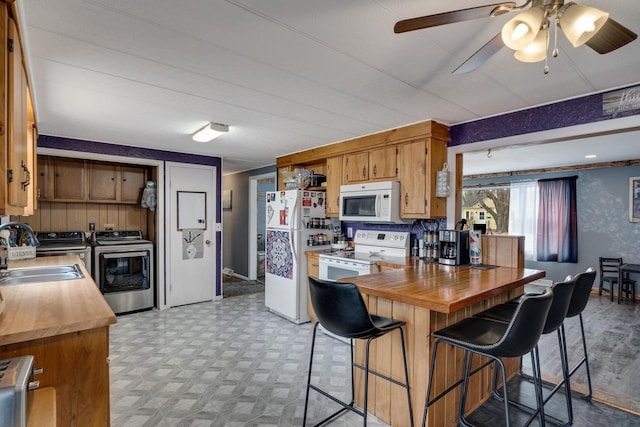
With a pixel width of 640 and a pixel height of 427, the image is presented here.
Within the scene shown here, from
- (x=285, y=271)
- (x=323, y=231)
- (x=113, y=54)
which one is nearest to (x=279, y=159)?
(x=323, y=231)

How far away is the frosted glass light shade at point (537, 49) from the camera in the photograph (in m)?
1.30

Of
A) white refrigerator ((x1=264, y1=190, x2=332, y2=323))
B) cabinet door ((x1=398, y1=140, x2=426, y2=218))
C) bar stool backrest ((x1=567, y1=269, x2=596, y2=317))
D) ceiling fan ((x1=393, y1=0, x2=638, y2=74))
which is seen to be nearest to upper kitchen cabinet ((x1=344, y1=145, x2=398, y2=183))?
cabinet door ((x1=398, y1=140, x2=426, y2=218))

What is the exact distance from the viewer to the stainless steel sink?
2.27m

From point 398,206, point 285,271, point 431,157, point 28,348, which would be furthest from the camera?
point 285,271

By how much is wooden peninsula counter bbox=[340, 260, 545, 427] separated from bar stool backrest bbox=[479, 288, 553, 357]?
24cm

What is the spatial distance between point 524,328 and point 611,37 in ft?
4.00

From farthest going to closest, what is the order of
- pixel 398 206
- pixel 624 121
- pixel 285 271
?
pixel 285 271 < pixel 398 206 < pixel 624 121

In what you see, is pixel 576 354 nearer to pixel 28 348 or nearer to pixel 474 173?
pixel 28 348

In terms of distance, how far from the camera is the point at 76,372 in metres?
1.44

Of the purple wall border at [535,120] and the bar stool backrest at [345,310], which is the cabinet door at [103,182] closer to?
the bar stool backrest at [345,310]

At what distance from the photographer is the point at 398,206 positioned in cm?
337

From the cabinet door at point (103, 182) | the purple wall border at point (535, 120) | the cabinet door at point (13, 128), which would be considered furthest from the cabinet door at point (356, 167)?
the cabinet door at point (103, 182)

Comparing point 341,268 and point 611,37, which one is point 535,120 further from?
point 341,268

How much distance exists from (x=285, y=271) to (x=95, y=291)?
235 cm
